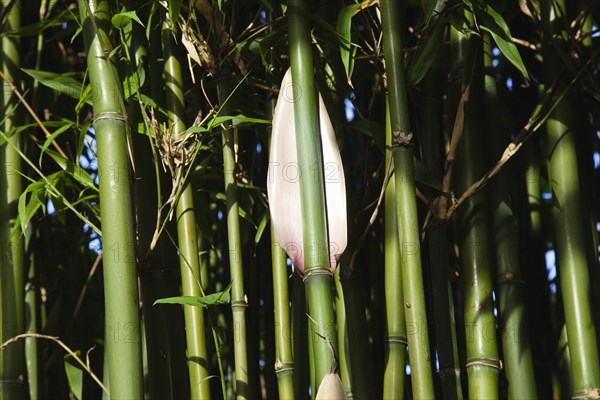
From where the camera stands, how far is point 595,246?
1.24 meters

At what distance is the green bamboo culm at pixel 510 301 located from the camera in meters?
1.11

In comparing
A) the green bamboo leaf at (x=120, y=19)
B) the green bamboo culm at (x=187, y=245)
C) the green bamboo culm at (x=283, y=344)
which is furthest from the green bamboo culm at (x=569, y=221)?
the green bamboo leaf at (x=120, y=19)

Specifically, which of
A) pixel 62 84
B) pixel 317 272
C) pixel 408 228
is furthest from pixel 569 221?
pixel 62 84

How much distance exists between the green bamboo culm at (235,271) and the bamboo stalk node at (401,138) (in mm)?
217

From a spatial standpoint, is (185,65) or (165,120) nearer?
(165,120)

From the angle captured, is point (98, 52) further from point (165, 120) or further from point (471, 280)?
point (471, 280)

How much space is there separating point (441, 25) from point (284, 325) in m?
0.39

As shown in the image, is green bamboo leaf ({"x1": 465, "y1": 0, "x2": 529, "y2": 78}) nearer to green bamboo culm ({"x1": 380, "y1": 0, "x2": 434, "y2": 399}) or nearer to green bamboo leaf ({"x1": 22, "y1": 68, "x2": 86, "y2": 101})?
green bamboo culm ({"x1": 380, "y1": 0, "x2": 434, "y2": 399})

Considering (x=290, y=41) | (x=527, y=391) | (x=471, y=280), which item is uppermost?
(x=290, y=41)

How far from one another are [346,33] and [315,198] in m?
0.25

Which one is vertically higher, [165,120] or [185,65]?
[185,65]

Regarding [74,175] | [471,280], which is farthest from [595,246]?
[74,175]

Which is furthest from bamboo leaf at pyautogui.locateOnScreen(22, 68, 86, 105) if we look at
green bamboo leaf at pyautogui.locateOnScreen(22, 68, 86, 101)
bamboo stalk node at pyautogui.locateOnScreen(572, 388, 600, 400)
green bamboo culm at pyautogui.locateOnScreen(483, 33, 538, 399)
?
bamboo stalk node at pyautogui.locateOnScreen(572, 388, 600, 400)

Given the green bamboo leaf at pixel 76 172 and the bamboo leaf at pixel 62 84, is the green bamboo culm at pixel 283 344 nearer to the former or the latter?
the green bamboo leaf at pixel 76 172
